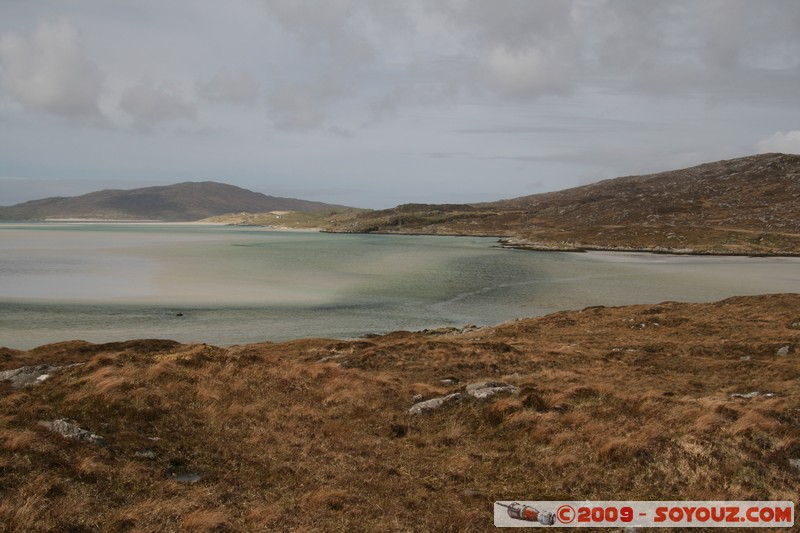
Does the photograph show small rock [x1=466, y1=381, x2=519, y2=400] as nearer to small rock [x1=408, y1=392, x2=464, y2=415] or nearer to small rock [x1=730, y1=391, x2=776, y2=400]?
small rock [x1=408, y1=392, x2=464, y2=415]

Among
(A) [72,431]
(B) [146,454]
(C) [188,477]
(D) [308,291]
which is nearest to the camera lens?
(C) [188,477]

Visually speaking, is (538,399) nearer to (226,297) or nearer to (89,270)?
(226,297)

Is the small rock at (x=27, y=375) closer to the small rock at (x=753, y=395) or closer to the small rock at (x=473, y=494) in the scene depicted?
the small rock at (x=473, y=494)

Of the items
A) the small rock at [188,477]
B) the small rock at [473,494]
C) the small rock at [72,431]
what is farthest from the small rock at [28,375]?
the small rock at [473,494]

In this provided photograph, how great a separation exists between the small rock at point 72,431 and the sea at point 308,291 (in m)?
27.1

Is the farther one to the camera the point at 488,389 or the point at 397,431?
the point at 488,389

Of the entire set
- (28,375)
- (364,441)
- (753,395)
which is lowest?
(753,395)

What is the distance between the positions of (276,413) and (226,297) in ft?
153

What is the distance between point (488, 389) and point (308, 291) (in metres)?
50.4

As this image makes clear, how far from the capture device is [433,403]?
18922 mm

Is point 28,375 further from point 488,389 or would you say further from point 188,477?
point 488,389

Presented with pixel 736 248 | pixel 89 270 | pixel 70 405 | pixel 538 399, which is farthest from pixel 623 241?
pixel 70 405

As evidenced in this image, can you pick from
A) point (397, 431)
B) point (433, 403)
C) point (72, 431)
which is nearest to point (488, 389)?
point (433, 403)

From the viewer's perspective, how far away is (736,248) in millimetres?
139250
